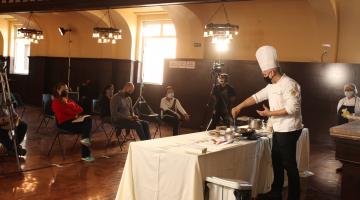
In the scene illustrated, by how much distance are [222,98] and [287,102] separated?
3.81 m

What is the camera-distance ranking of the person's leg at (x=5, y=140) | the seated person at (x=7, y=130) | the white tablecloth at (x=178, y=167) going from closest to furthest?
the white tablecloth at (x=178, y=167), the seated person at (x=7, y=130), the person's leg at (x=5, y=140)

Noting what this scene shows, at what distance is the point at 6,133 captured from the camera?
494 centimetres

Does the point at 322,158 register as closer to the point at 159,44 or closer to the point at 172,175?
the point at 172,175

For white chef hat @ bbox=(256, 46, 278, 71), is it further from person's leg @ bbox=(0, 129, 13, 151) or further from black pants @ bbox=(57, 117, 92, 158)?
person's leg @ bbox=(0, 129, 13, 151)

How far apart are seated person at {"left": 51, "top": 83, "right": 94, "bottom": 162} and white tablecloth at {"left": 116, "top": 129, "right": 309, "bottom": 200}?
217cm

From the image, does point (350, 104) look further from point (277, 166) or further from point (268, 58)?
point (268, 58)

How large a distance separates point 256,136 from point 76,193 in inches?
75.4

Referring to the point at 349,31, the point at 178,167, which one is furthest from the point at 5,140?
the point at 349,31

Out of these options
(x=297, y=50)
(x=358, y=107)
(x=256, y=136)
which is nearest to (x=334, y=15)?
(x=297, y=50)

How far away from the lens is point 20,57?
46.6ft

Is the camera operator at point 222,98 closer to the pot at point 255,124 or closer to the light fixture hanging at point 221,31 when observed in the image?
the light fixture hanging at point 221,31

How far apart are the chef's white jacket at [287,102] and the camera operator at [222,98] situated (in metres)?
3.68

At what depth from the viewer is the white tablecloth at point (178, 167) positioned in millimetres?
2717

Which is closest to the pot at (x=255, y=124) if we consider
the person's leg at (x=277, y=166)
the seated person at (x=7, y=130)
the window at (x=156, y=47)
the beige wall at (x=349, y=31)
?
the person's leg at (x=277, y=166)
